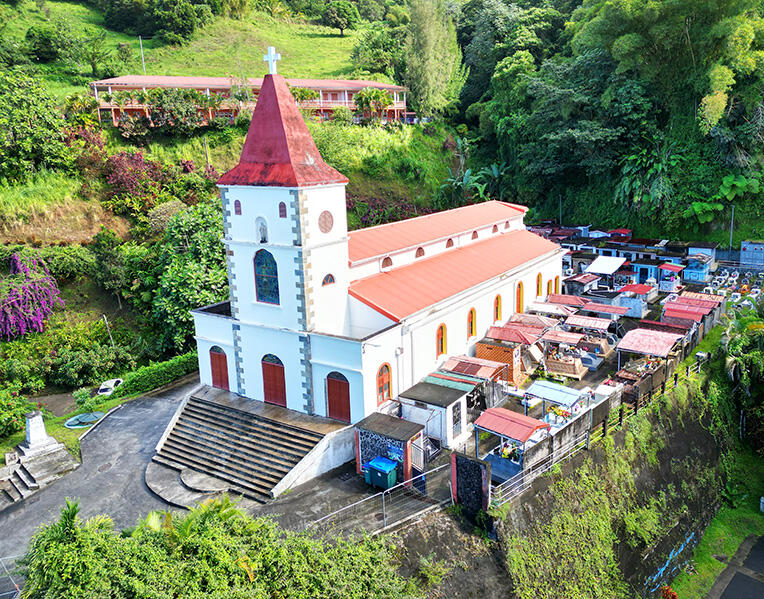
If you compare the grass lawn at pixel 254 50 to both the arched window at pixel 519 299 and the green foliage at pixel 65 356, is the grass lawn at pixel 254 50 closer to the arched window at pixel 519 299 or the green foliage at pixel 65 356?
the green foliage at pixel 65 356

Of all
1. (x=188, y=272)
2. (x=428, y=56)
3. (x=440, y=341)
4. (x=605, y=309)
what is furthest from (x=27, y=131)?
(x=428, y=56)

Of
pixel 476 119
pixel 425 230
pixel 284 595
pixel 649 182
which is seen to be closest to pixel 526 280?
pixel 425 230

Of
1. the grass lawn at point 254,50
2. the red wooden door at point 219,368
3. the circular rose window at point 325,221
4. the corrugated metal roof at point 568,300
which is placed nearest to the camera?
the circular rose window at point 325,221

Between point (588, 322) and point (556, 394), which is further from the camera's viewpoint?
point (588, 322)

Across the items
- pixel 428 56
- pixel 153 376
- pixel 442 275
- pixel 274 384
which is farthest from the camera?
pixel 428 56

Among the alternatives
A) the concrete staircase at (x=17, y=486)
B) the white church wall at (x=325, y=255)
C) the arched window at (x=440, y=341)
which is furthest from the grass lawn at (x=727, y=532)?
the concrete staircase at (x=17, y=486)

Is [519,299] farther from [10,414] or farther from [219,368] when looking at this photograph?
[10,414]

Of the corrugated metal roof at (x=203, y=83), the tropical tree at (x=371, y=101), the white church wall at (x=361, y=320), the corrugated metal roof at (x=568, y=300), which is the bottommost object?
the corrugated metal roof at (x=568, y=300)
